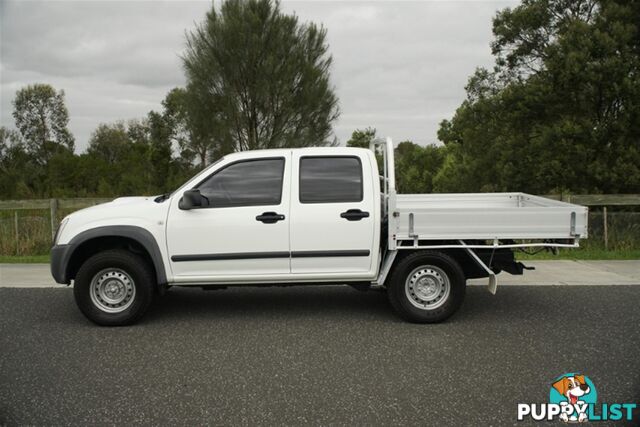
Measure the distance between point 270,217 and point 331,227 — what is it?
649 mm

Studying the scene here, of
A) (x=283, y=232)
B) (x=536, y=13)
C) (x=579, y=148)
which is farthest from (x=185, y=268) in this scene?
(x=536, y=13)

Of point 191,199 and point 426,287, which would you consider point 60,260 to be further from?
point 426,287

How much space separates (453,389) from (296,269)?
2.26 metres

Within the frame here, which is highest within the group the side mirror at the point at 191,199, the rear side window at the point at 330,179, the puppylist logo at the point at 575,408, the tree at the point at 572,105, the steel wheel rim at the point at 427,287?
the tree at the point at 572,105

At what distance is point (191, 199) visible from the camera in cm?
591

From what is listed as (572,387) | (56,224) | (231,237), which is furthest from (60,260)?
(56,224)

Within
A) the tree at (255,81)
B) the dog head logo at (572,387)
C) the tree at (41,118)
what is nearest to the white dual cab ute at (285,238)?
the dog head logo at (572,387)

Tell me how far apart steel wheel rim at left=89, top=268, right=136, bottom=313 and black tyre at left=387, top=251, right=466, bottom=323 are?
2.79 metres

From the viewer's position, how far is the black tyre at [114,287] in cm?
603

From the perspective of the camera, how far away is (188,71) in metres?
25.6

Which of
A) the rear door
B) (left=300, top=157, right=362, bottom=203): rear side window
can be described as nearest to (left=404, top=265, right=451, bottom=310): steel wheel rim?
the rear door

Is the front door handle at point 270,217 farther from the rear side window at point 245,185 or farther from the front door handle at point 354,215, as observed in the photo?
the front door handle at point 354,215

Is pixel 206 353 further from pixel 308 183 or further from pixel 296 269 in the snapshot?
pixel 308 183

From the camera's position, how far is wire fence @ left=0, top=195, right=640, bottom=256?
11.1 meters
